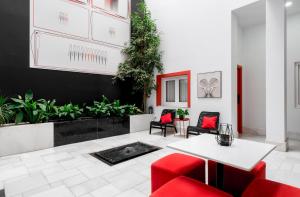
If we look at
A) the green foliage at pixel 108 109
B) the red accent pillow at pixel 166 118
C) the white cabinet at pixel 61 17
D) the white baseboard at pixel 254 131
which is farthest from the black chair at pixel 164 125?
the white cabinet at pixel 61 17

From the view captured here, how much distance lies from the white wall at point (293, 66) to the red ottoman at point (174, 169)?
14.5ft

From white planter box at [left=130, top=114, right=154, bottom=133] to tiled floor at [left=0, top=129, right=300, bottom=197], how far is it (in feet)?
7.21

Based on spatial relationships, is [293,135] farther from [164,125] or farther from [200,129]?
[164,125]

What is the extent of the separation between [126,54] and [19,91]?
11.7 ft

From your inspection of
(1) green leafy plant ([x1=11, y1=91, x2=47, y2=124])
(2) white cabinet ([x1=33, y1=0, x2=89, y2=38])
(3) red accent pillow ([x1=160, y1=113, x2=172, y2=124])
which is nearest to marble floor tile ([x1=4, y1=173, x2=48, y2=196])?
(1) green leafy plant ([x1=11, y1=91, x2=47, y2=124])

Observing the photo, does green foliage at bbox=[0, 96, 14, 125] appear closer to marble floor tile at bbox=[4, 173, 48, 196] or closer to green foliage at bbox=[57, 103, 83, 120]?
green foliage at bbox=[57, 103, 83, 120]

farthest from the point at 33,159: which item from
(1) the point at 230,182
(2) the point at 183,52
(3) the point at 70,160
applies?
(2) the point at 183,52

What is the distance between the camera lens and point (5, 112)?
3.71 meters

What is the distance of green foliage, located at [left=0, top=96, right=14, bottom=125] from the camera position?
11.8 ft

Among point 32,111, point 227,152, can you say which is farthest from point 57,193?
point 32,111

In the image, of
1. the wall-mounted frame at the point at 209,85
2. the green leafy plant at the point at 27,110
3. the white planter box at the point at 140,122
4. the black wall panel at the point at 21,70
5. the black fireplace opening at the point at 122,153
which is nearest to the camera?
the black fireplace opening at the point at 122,153

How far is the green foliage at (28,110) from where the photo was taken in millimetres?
3861

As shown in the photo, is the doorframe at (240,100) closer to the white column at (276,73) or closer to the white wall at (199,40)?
the white wall at (199,40)

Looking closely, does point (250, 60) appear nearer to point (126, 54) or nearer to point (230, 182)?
point (126, 54)
